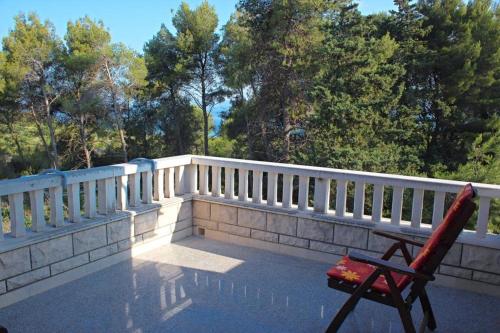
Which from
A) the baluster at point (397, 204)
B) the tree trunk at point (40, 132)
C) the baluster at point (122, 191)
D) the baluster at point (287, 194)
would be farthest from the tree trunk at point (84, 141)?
the baluster at point (397, 204)

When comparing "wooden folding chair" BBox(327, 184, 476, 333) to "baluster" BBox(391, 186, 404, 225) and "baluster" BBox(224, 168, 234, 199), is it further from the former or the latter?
"baluster" BBox(224, 168, 234, 199)

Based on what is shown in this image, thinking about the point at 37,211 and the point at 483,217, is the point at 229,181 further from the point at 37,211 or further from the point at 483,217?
the point at 483,217

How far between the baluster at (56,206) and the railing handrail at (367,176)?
1.60m

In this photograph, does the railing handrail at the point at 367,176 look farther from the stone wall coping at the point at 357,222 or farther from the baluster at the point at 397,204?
the stone wall coping at the point at 357,222

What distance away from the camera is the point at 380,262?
7.04 feet

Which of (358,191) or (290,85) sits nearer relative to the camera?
(358,191)

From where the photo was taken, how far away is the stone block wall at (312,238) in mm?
3230

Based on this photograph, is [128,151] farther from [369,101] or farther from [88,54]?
[369,101]

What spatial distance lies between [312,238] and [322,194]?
0.43m

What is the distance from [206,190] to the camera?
4566 millimetres

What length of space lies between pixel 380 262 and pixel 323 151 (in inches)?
556

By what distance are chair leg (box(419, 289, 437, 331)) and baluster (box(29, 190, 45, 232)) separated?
106 inches

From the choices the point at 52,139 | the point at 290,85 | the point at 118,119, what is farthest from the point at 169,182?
the point at 52,139

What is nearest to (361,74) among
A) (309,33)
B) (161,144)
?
→ (309,33)
